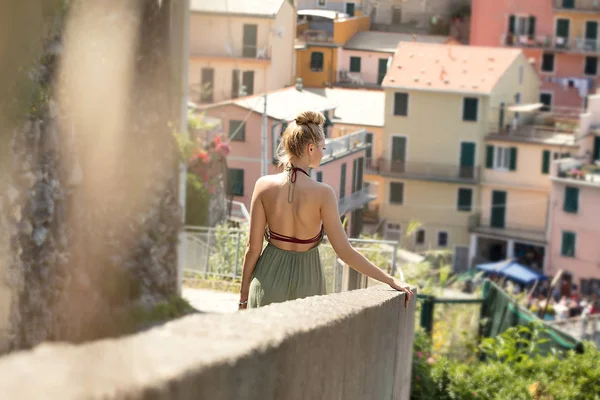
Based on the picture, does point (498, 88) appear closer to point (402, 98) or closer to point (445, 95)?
point (445, 95)

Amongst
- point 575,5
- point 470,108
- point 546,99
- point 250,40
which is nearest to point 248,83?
point 250,40


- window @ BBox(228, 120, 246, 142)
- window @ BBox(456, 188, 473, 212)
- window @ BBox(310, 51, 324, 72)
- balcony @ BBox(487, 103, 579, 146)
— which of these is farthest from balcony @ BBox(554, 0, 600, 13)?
window @ BBox(228, 120, 246, 142)

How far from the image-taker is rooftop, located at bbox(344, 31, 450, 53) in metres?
11.7

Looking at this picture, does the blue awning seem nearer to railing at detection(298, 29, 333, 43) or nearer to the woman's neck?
railing at detection(298, 29, 333, 43)

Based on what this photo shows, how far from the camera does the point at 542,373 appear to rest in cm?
652

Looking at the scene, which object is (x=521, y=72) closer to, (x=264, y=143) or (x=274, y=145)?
(x=264, y=143)

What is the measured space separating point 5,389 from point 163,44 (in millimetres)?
9332

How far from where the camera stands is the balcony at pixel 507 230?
3141 centimetres

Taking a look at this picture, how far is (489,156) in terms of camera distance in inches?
1230

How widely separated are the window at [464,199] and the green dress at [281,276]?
1138 inches

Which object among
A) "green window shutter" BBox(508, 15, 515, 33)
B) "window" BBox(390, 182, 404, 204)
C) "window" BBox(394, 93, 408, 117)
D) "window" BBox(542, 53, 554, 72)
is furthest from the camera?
"window" BBox(542, 53, 554, 72)

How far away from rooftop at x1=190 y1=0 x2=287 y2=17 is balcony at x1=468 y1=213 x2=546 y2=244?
2115 centimetres

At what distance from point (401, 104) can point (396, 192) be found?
7.15 metres

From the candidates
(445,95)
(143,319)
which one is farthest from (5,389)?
(445,95)
